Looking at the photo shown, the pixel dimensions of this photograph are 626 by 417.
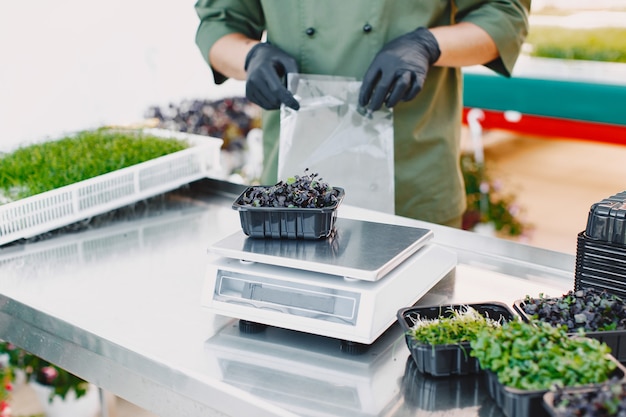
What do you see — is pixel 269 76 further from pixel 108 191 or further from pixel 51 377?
pixel 51 377

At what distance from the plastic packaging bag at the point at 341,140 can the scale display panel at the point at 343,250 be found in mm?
480

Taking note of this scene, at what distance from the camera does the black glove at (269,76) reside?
5.43 ft

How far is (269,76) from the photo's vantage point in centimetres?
166

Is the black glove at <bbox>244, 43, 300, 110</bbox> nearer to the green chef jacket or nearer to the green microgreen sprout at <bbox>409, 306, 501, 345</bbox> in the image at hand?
the green chef jacket

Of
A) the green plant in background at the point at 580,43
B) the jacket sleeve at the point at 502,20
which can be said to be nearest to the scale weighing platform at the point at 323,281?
the jacket sleeve at the point at 502,20

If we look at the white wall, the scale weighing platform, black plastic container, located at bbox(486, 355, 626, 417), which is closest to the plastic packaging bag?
the scale weighing platform

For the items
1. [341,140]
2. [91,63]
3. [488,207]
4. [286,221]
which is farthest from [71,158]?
[488,207]

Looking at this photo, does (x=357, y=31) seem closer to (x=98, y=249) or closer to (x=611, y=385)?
(x=98, y=249)

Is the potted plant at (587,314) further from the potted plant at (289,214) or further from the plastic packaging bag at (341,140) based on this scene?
the plastic packaging bag at (341,140)

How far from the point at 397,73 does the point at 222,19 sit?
650mm

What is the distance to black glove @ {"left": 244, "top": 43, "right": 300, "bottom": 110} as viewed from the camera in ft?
5.43

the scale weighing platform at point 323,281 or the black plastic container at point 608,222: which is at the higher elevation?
the black plastic container at point 608,222

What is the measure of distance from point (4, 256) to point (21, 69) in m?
1.80

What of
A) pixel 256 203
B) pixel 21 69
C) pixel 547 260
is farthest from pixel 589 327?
pixel 21 69
